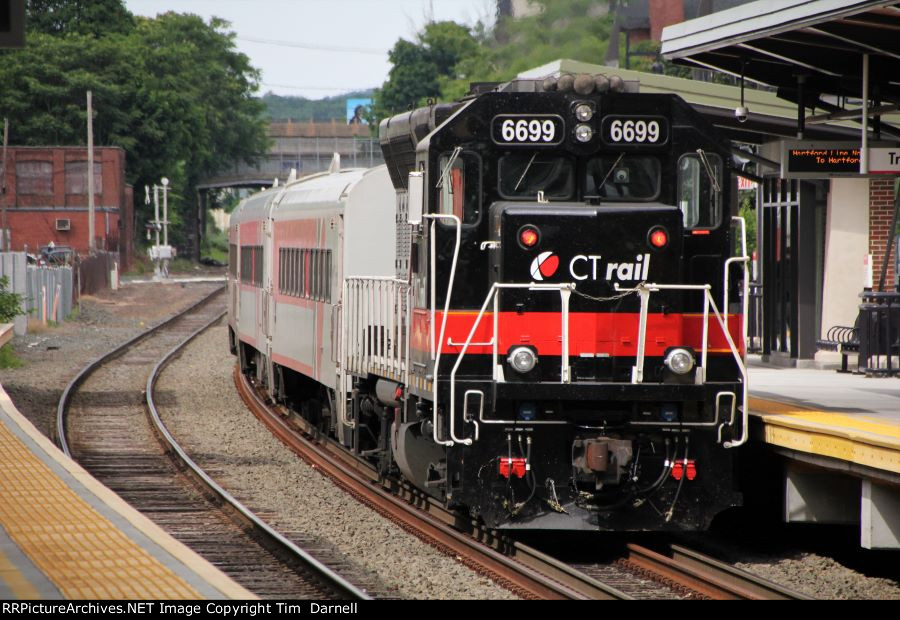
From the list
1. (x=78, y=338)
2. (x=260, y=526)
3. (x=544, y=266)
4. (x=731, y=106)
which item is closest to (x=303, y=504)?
(x=260, y=526)

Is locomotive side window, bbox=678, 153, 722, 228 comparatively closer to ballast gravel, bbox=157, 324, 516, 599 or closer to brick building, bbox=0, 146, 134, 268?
ballast gravel, bbox=157, 324, 516, 599

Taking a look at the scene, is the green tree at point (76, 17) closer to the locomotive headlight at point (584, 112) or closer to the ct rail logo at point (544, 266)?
the locomotive headlight at point (584, 112)

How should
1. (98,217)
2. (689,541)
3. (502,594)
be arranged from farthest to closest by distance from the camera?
(98,217)
(689,541)
(502,594)

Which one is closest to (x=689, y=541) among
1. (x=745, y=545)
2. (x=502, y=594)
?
(x=745, y=545)

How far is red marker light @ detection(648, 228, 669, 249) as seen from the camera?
9883 millimetres

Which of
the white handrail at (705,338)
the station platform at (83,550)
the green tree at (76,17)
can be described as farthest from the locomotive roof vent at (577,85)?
the green tree at (76,17)

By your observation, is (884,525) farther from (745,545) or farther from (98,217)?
(98,217)

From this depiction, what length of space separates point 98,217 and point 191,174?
23465 millimetres

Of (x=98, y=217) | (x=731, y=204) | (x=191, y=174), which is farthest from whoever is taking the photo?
(x=191, y=174)

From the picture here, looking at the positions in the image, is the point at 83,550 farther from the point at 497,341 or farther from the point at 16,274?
the point at 16,274

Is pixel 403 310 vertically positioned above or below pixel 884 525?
above

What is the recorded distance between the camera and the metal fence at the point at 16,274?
107ft

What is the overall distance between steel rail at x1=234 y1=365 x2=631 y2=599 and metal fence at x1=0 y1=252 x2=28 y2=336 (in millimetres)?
18351
